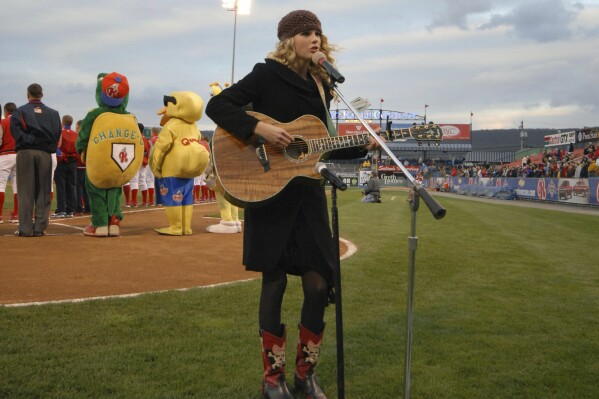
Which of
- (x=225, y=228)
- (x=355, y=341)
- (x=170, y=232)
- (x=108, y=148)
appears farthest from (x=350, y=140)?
(x=225, y=228)

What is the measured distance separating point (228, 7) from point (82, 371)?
2608 cm

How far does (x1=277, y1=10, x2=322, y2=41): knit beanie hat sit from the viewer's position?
322cm

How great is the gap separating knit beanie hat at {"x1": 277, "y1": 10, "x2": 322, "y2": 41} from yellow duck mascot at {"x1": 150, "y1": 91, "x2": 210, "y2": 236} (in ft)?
21.8

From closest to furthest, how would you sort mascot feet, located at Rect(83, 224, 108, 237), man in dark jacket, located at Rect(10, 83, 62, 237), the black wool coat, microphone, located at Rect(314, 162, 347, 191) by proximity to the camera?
microphone, located at Rect(314, 162, 347, 191) → the black wool coat → man in dark jacket, located at Rect(10, 83, 62, 237) → mascot feet, located at Rect(83, 224, 108, 237)

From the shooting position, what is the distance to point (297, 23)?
322 cm

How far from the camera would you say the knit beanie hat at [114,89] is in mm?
9094

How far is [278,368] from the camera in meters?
3.20

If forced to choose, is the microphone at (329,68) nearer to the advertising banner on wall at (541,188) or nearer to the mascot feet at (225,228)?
the mascot feet at (225,228)

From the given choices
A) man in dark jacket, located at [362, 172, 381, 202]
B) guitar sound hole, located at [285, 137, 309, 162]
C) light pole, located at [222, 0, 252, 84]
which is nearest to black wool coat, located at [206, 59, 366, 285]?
guitar sound hole, located at [285, 137, 309, 162]

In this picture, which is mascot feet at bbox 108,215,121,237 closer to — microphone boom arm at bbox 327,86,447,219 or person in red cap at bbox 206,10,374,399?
person in red cap at bbox 206,10,374,399

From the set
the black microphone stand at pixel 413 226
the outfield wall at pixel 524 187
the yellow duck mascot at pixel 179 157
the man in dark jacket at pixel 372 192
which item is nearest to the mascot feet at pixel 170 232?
the yellow duck mascot at pixel 179 157

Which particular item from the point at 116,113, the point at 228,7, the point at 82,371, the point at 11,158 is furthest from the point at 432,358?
the point at 228,7

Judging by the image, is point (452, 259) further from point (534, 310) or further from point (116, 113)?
point (116, 113)

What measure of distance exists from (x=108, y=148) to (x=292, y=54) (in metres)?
6.64
